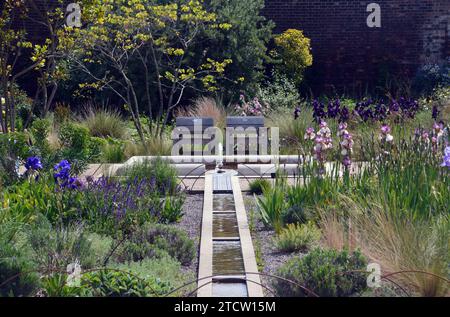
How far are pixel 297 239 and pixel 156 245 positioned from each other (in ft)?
4.07

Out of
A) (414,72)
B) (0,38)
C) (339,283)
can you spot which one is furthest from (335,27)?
(339,283)

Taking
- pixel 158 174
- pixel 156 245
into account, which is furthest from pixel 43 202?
pixel 158 174

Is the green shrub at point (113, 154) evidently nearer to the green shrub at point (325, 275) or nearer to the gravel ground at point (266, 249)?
the gravel ground at point (266, 249)

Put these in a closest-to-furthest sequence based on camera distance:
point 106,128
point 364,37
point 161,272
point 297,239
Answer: point 161,272 → point 297,239 → point 106,128 → point 364,37

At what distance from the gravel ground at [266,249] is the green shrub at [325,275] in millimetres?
227

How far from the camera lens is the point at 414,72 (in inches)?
773

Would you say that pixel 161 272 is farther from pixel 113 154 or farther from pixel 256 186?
pixel 113 154

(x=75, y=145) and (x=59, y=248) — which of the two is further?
(x=75, y=145)

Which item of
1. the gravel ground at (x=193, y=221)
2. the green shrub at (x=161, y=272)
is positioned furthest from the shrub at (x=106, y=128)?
the green shrub at (x=161, y=272)

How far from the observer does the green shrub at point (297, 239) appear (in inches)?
268

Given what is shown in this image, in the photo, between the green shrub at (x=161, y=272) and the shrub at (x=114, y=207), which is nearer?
the green shrub at (x=161, y=272)

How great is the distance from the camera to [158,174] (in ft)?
30.7
